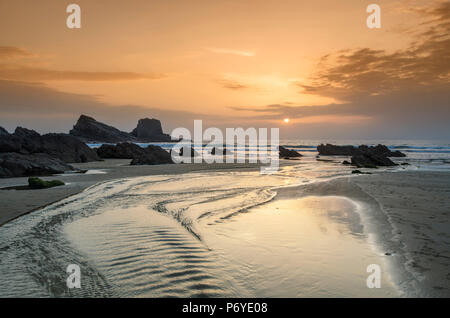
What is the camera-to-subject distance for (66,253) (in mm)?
5465

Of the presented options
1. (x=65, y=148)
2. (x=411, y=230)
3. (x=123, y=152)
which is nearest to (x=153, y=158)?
(x=65, y=148)

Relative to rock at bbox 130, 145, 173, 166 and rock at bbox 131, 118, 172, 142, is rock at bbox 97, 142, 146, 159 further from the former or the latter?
rock at bbox 131, 118, 172, 142

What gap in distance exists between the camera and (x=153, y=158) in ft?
95.6

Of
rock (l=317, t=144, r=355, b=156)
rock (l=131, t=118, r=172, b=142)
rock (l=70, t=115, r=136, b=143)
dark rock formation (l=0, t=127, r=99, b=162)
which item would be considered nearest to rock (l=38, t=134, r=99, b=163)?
dark rock formation (l=0, t=127, r=99, b=162)

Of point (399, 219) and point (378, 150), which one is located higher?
point (378, 150)

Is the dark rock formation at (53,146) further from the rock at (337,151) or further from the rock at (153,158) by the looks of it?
the rock at (337,151)

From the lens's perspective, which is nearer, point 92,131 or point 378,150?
point 378,150

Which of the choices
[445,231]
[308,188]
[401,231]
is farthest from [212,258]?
[308,188]

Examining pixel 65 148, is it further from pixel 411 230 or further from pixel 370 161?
pixel 370 161

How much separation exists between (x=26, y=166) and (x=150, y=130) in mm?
168286

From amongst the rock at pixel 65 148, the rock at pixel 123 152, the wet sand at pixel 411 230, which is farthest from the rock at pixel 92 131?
the wet sand at pixel 411 230

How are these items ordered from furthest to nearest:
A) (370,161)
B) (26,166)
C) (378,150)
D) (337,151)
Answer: (337,151)
(378,150)
(370,161)
(26,166)

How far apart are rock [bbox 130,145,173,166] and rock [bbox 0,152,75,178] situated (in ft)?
28.6

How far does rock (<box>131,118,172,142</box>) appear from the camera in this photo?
17925 cm
